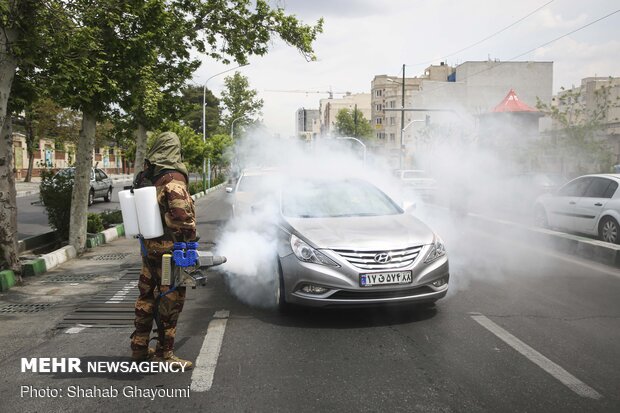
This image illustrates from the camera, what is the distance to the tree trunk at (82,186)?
10172 millimetres

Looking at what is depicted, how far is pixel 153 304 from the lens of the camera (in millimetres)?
4078

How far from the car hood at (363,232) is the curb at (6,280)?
417cm

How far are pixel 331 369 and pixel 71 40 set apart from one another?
18.2ft

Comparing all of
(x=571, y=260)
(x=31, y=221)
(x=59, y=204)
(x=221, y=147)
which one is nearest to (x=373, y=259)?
(x=571, y=260)

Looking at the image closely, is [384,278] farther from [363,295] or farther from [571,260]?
[571,260]

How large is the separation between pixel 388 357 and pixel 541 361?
1.20m

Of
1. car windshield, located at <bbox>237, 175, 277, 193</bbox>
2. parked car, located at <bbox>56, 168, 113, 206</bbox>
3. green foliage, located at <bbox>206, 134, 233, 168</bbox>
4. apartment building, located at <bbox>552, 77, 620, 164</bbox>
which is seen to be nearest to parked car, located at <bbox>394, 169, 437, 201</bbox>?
car windshield, located at <bbox>237, 175, 277, 193</bbox>

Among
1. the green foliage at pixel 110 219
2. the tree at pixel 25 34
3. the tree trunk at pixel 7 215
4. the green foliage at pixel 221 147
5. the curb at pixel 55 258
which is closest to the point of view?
the tree at pixel 25 34

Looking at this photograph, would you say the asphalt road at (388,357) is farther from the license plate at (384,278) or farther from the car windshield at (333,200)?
the car windshield at (333,200)

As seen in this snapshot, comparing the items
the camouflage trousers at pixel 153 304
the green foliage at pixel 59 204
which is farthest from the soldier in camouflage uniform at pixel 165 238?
the green foliage at pixel 59 204

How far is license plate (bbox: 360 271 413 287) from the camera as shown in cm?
484

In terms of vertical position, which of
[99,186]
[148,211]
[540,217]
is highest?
[148,211]

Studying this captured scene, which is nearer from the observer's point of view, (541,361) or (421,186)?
(541,361)

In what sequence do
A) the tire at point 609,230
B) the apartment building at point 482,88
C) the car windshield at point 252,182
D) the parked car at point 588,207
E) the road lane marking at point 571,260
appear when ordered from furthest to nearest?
the apartment building at point 482,88 < the car windshield at point 252,182 < the parked car at point 588,207 < the tire at point 609,230 < the road lane marking at point 571,260
